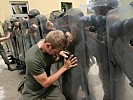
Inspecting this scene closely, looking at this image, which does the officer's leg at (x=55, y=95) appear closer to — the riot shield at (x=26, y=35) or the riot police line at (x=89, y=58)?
the riot police line at (x=89, y=58)

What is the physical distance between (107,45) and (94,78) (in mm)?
383

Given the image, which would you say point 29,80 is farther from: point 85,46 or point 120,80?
point 120,80

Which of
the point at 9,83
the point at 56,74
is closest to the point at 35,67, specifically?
the point at 56,74

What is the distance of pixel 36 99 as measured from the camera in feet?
5.70

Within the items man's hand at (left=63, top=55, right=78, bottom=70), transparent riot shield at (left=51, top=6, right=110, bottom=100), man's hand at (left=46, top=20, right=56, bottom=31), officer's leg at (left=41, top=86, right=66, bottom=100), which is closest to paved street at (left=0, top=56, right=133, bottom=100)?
transparent riot shield at (left=51, top=6, right=110, bottom=100)

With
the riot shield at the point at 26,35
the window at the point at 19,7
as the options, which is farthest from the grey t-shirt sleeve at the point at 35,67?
the window at the point at 19,7

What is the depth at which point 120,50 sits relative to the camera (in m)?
1.08

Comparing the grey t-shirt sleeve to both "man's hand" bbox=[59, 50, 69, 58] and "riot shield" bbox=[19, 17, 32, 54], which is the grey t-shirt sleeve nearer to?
"man's hand" bbox=[59, 50, 69, 58]

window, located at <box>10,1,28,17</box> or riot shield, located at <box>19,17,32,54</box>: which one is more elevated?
window, located at <box>10,1,28,17</box>

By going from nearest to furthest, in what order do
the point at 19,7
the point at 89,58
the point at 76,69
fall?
the point at 89,58 → the point at 76,69 → the point at 19,7

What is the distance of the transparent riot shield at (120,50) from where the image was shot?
3.22ft

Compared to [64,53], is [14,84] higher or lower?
lower

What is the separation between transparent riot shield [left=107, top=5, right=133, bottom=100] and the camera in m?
0.98

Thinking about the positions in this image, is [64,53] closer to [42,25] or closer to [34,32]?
[42,25]
